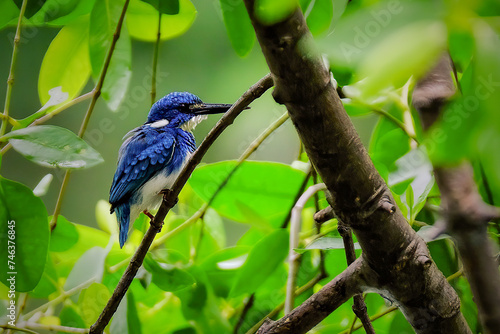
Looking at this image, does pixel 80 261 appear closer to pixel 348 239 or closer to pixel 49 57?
pixel 49 57

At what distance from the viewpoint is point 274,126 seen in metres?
0.85

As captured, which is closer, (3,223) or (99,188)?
(3,223)

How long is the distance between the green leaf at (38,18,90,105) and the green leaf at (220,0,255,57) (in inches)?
14.7

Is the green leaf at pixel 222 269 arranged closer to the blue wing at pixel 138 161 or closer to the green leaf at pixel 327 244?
the green leaf at pixel 327 244

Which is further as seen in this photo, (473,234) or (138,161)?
(138,161)

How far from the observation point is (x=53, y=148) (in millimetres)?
573

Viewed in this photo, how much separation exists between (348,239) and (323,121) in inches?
A: 9.2

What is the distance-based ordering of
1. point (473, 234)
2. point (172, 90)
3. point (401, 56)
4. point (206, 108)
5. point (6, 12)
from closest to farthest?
point (401, 56) < point (473, 234) < point (6, 12) < point (206, 108) < point (172, 90)

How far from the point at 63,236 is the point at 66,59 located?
0.31 metres

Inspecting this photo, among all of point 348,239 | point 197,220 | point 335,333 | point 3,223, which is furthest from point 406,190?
point 3,223

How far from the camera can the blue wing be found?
3.89 ft

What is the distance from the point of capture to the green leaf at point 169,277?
73cm

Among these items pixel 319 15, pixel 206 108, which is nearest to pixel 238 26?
pixel 319 15

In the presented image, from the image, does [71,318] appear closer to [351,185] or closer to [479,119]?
[351,185]
